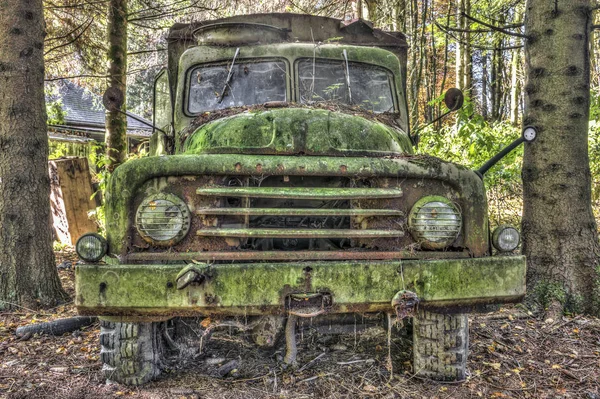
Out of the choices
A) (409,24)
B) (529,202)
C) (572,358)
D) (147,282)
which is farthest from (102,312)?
(409,24)

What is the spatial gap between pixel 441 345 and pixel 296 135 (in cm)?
170

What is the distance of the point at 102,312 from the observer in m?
2.73

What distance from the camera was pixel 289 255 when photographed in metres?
2.90

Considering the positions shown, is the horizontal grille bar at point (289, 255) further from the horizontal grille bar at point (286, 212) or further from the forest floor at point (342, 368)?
the forest floor at point (342, 368)

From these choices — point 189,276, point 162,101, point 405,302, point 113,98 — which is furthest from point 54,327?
point 405,302

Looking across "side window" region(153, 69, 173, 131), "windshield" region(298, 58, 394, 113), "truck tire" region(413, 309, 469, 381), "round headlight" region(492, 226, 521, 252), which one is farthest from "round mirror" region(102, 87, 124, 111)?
"round headlight" region(492, 226, 521, 252)

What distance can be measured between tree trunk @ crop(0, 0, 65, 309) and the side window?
115cm

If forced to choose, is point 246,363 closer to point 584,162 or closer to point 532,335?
point 532,335

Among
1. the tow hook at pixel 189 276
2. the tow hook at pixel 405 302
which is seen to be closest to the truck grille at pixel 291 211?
the tow hook at pixel 189 276

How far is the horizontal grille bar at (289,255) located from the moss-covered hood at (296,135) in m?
0.78

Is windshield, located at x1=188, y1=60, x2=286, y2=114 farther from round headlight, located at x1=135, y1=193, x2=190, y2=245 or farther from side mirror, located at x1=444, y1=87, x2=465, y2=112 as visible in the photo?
round headlight, located at x1=135, y1=193, x2=190, y2=245

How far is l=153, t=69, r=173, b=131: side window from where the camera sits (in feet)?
16.6

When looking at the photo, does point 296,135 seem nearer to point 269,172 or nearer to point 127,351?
point 269,172

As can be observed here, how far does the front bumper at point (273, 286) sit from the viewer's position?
2.69m
